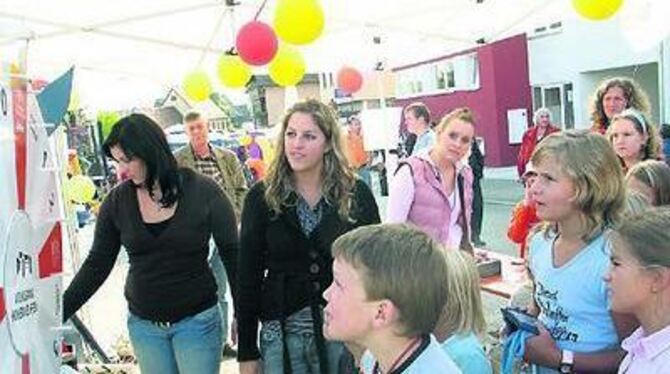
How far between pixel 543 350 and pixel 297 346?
0.83 metres

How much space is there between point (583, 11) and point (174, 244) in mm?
4750

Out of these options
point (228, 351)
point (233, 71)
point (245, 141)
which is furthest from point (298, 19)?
point (245, 141)

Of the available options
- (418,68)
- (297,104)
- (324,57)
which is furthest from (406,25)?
(418,68)

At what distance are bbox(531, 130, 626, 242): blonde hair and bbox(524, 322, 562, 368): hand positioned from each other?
1.03ft

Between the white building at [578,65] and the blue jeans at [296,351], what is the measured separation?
43.2 feet

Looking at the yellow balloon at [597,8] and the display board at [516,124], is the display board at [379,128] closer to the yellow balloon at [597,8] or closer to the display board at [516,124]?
the yellow balloon at [597,8]

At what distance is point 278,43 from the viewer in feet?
24.6

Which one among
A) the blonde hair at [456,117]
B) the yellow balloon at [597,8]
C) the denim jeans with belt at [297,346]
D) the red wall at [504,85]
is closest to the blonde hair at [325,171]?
the denim jeans with belt at [297,346]

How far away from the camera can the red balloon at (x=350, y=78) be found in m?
11.4

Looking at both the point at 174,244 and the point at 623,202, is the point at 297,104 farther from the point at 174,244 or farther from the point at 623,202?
the point at 623,202

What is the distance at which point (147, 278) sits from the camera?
2818 millimetres

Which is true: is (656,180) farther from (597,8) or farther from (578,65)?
(578,65)

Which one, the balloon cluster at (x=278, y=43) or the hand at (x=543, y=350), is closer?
the hand at (x=543, y=350)

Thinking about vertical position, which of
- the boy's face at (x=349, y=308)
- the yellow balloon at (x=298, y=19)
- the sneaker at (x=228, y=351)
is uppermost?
the yellow balloon at (x=298, y=19)
